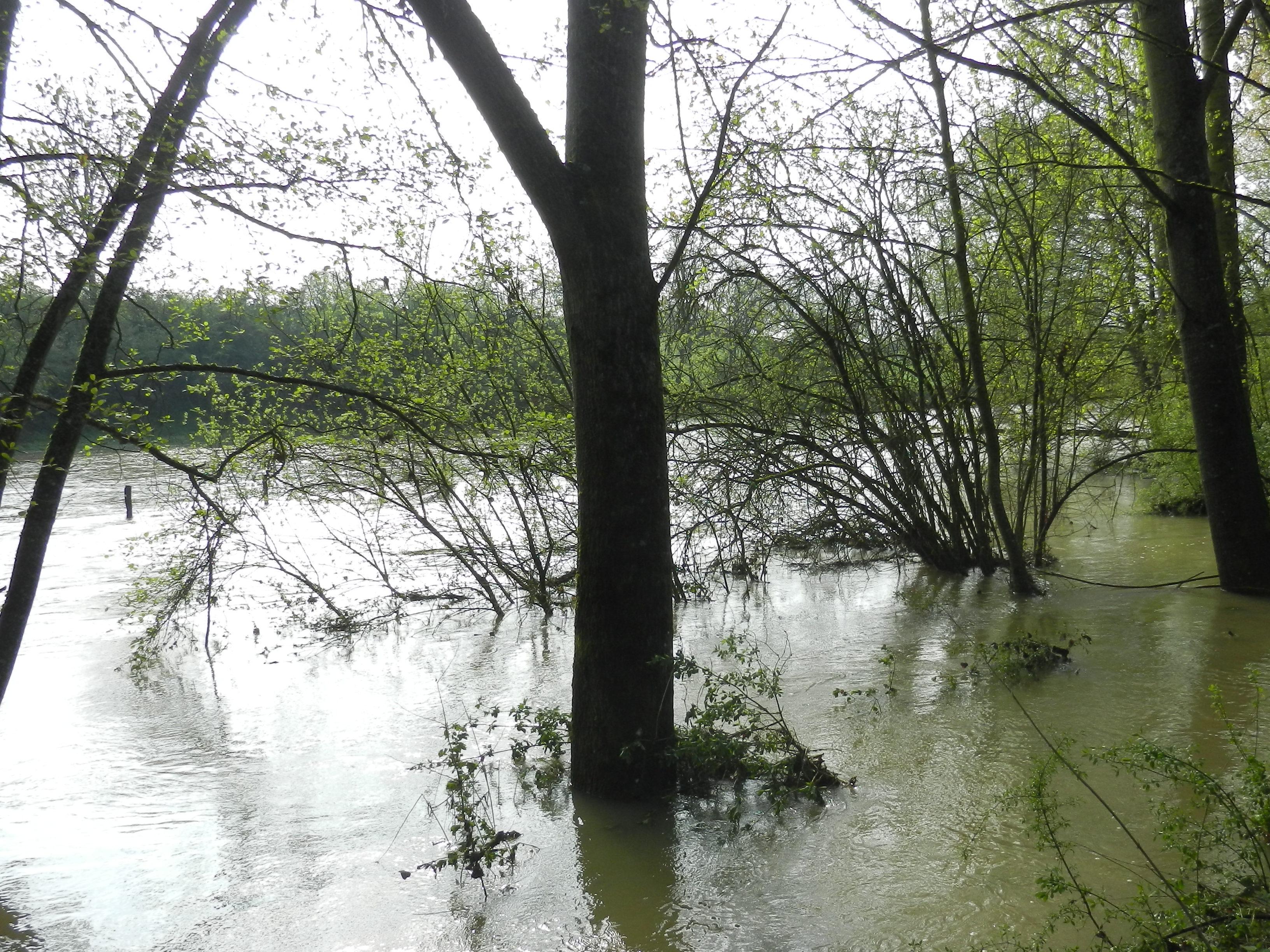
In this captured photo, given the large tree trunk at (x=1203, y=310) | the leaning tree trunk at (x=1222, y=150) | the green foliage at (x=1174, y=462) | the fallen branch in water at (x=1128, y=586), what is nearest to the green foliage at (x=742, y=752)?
the large tree trunk at (x=1203, y=310)

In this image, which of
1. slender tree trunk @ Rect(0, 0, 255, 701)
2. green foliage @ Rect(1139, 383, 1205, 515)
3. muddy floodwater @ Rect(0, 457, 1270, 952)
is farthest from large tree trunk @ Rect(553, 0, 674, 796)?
green foliage @ Rect(1139, 383, 1205, 515)

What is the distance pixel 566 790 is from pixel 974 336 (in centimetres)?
564

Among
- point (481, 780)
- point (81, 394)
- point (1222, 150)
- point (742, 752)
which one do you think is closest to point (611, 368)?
point (742, 752)

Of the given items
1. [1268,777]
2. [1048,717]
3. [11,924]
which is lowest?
[11,924]

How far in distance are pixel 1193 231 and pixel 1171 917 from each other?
253 inches

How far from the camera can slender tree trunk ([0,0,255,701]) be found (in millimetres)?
5914

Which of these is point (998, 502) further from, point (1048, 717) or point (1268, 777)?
point (1268, 777)

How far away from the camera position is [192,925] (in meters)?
4.40

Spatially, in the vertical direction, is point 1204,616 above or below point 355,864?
above

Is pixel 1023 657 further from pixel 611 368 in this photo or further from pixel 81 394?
pixel 81 394

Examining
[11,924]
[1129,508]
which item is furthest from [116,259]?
[1129,508]

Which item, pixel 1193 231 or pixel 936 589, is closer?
pixel 1193 231

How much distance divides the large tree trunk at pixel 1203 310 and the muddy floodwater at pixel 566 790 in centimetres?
66

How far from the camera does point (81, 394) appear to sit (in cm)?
593
